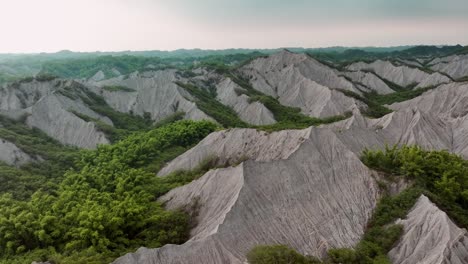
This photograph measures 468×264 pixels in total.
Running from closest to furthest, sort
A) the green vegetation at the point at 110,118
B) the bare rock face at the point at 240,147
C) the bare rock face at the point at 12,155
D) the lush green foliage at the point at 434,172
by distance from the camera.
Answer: the lush green foliage at the point at 434,172 < the bare rock face at the point at 240,147 < the bare rock face at the point at 12,155 < the green vegetation at the point at 110,118

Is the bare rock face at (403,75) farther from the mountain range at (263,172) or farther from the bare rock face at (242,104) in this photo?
the bare rock face at (242,104)

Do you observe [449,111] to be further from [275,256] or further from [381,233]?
[275,256]

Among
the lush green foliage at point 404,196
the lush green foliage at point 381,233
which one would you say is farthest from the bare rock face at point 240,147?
the lush green foliage at point 381,233

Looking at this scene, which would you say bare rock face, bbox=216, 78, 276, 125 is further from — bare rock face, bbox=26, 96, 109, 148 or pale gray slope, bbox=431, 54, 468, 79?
pale gray slope, bbox=431, 54, 468, 79

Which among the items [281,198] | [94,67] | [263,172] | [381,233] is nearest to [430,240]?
[381,233]

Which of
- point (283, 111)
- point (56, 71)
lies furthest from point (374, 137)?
point (56, 71)
